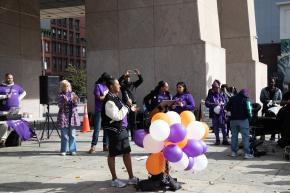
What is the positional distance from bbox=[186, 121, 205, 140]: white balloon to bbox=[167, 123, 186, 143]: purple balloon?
0.26 m

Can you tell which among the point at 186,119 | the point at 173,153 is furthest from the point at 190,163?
the point at 186,119

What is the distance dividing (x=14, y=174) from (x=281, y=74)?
46.4 metres

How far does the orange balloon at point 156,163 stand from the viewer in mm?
6805

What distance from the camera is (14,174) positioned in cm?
841

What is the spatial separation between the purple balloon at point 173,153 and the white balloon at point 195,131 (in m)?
0.37

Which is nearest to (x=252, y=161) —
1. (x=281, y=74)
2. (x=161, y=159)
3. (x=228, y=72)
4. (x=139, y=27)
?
(x=161, y=159)

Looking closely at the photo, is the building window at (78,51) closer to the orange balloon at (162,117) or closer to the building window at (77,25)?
the building window at (77,25)

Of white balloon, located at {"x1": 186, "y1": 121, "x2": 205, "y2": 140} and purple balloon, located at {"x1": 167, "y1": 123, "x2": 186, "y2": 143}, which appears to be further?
white balloon, located at {"x1": 186, "y1": 121, "x2": 205, "y2": 140}

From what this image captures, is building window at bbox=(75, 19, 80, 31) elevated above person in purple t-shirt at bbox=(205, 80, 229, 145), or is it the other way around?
building window at bbox=(75, 19, 80, 31)

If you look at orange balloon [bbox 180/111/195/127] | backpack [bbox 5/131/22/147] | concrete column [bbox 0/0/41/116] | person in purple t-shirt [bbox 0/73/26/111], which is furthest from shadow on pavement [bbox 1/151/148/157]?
concrete column [bbox 0/0/41/116]

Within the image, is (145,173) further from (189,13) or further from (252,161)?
(189,13)

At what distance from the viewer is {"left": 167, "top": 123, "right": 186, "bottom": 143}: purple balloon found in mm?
6570

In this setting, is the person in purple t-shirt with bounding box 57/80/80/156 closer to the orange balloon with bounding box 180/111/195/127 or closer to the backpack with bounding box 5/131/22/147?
the backpack with bounding box 5/131/22/147

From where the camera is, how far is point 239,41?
2420 centimetres
